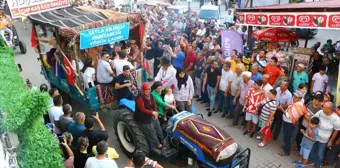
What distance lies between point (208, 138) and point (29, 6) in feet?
19.7

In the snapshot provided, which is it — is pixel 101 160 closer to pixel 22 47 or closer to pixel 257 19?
pixel 257 19

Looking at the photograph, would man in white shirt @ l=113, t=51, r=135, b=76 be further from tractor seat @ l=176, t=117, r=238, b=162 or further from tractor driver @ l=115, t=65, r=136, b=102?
tractor seat @ l=176, t=117, r=238, b=162

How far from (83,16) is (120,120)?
2.98 metres

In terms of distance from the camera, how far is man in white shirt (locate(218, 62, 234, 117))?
7.73 m

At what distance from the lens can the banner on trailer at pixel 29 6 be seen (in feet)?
25.6

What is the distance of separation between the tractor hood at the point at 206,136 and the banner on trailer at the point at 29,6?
201 inches

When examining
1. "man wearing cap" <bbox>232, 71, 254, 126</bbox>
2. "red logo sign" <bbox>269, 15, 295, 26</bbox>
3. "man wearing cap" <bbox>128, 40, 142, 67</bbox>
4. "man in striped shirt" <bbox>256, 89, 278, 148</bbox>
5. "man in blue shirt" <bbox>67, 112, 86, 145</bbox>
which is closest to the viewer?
"man in blue shirt" <bbox>67, 112, 86, 145</bbox>

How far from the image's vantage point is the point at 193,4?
27.5 meters

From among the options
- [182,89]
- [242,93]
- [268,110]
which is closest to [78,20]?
[182,89]

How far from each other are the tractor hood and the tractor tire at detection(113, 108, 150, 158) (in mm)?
667

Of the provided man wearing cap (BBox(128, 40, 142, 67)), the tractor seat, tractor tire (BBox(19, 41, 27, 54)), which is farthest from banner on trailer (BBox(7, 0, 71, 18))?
tractor tire (BBox(19, 41, 27, 54))

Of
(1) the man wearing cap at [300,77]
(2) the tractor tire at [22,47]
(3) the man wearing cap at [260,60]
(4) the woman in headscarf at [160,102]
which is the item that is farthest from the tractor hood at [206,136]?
(2) the tractor tire at [22,47]

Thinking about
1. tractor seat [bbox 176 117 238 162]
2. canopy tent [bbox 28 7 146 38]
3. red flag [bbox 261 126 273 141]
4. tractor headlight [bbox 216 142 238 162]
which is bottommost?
red flag [bbox 261 126 273 141]

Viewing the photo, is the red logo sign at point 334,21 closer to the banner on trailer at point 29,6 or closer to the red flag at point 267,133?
the red flag at point 267,133
